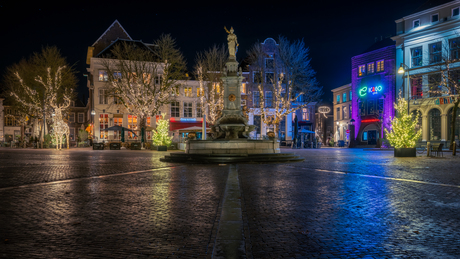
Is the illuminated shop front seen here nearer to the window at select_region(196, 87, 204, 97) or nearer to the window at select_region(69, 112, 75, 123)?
the window at select_region(196, 87, 204, 97)

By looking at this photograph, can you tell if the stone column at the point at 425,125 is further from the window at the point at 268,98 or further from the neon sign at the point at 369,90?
the window at the point at 268,98

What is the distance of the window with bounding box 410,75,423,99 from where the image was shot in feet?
124

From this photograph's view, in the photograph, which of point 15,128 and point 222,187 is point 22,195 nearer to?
point 222,187

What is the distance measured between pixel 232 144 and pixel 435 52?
94.9 feet

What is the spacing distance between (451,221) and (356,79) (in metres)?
44.4

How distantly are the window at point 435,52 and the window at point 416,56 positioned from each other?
4.19 ft

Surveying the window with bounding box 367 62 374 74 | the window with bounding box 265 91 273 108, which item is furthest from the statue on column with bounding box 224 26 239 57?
the window with bounding box 367 62 374 74

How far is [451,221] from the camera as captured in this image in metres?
5.09

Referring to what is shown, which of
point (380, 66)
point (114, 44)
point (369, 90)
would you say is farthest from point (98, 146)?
point (380, 66)

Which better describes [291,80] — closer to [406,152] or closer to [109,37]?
[406,152]

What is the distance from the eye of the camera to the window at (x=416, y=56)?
37.9 m

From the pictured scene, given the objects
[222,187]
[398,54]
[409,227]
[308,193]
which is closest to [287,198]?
[308,193]

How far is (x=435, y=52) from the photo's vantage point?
3572 cm

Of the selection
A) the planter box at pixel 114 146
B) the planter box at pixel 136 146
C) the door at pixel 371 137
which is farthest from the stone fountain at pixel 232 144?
the door at pixel 371 137
